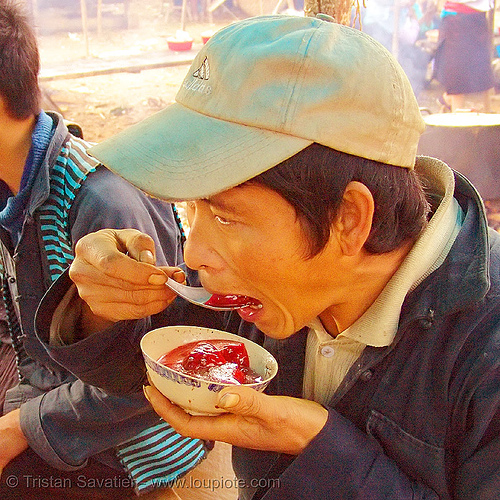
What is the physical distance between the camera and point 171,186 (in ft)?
4.35

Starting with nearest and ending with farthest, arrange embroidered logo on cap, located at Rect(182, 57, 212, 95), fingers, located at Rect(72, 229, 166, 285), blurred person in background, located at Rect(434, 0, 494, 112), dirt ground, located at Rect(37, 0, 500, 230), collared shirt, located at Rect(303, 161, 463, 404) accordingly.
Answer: embroidered logo on cap, located at Rect(182, 57, 212, 95), collared shirt, located at Rect(303, 161, 463, 404), fingers, located at Rect(72, 229, 166, 285), blurred person in background, located at Rect(434, 0, 494, 112), dirt ground, located at Rect(37, 0, 500, 230)

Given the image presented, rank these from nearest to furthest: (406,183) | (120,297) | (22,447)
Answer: (406,183)
(120,297)
(22,447)

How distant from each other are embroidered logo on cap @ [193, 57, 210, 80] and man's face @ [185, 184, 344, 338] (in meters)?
0.28

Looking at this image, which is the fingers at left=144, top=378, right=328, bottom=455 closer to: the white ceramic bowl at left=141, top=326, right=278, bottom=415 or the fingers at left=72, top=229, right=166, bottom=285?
the white ceramic bowl at left=141, top=326, right=278, bottom=415

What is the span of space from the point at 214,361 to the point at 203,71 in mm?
741

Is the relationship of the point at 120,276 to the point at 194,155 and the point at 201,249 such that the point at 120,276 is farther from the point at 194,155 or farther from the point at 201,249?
the point at 194,155

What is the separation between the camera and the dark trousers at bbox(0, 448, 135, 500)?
241 cm

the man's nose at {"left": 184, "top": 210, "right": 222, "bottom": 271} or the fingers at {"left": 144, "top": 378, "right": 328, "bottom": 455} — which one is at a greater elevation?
the man's nose at {"left": 184, "top": 210, "right": 222, "bottom": 271}

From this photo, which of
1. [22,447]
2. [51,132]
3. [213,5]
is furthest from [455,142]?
[213,5]

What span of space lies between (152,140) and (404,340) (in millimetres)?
785

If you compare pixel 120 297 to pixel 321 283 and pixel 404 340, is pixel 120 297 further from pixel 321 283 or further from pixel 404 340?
pixel 404 340

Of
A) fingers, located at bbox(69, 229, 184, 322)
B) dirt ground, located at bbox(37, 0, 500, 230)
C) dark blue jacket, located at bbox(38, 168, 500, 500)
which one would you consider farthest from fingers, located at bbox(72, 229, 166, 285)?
dirt ground, located at bbox(37, 0, 500, 230)

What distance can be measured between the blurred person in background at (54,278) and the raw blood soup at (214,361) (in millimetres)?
614

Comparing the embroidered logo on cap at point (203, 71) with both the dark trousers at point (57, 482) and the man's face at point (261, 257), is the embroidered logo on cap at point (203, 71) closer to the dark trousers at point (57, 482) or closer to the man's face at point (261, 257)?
the man's face at point (261, 257)
